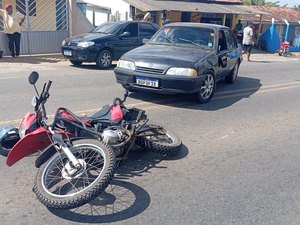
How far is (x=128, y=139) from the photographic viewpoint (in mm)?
3814

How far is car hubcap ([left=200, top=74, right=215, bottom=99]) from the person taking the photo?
721 cm

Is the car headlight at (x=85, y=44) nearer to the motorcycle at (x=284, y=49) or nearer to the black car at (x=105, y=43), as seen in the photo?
the black car at (x=105, y=43)

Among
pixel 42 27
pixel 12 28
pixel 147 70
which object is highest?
pixel 12 28

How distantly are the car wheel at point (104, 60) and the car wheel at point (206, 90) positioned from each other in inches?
204

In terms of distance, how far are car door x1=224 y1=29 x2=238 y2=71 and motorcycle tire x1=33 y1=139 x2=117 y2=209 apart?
20.3 feet

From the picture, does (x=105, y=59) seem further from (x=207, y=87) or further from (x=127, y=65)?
(x=207, y=87)

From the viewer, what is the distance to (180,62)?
6.60 meters

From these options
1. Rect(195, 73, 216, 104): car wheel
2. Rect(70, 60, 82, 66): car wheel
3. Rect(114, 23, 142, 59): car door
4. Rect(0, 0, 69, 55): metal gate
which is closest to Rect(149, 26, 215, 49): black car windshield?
Rect(195, 73, 216, 104): car wheel

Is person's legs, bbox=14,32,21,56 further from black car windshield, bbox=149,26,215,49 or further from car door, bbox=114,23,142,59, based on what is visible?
black car windshield, bbox=149,26,215,49

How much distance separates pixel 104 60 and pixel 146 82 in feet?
17.8

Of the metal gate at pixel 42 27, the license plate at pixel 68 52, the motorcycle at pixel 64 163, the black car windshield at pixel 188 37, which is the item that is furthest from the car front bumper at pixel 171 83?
the metal gate at pixel 42 27

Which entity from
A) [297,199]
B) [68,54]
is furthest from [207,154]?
[68,54]

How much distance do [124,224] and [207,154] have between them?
2.00 m

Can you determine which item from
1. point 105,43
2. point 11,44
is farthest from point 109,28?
point 11,44
